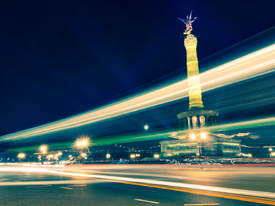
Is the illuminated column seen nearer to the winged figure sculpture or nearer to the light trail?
the winged figure sculpture

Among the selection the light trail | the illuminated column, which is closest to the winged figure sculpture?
the illuminated column

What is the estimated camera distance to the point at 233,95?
2943 inches

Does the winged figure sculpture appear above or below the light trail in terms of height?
above

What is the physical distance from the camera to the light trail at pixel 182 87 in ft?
68.0

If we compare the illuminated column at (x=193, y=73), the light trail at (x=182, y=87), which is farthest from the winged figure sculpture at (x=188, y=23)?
the light trail at (x=182, y=87)

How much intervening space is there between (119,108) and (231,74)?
15.1m

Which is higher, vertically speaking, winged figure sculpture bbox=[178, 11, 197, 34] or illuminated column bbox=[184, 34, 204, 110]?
winged figure sculpture bbox=[178, 11, 197, 34]

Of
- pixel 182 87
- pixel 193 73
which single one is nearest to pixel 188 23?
pixel 193 73

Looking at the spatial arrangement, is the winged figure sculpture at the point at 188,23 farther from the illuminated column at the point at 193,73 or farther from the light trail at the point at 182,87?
the light trail at the point at 182,87

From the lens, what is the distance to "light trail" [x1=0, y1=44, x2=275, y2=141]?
68.0 ft

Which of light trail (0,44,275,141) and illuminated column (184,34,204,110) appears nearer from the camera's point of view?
light trail (0,44,275,141)

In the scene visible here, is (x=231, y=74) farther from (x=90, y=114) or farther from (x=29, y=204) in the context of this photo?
(x=29, y=204)

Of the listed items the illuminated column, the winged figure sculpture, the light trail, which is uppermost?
the winged figure sculpture

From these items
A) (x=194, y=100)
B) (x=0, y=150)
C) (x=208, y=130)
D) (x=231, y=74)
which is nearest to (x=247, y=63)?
(x=231, y=74)
